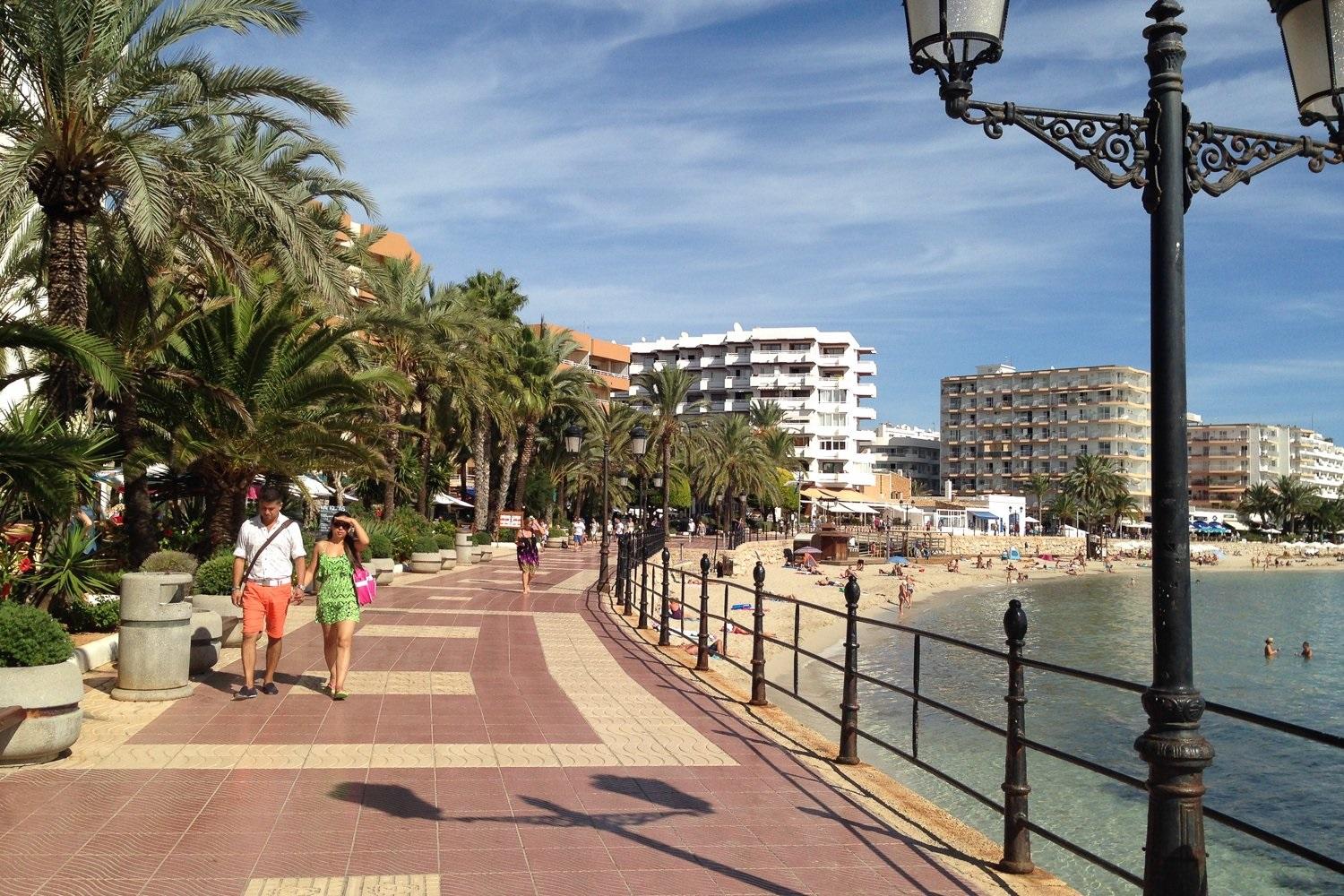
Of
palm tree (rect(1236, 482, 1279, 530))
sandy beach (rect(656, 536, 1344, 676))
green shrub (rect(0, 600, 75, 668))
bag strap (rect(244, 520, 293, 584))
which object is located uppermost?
palm tree (rect(1236, 482, 1279, 530))

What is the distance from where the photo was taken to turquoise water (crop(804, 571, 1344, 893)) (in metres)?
13.6

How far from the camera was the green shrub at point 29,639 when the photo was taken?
6.80m

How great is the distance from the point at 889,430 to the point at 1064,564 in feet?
205

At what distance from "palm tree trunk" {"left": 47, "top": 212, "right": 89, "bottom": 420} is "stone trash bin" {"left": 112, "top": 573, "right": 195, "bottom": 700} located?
4027mm

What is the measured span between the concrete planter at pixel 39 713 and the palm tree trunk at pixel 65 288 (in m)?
5.89

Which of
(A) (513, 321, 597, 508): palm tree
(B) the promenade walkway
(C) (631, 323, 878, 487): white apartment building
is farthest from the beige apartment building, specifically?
(B) the promenade walkway

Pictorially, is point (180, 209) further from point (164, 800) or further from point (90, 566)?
point (164, 800)

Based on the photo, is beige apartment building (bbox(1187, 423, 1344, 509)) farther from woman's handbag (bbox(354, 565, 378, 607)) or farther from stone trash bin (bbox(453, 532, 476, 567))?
woman's handbag (bbox(354, 565, 378, 607))

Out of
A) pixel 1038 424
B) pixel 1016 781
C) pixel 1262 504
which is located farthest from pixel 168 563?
pixel 1262 504

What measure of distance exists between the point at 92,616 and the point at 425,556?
14774mm

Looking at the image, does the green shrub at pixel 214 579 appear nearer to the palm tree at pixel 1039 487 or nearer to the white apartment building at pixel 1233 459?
the palm tree at pixel 1039 487

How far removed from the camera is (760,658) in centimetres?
1052

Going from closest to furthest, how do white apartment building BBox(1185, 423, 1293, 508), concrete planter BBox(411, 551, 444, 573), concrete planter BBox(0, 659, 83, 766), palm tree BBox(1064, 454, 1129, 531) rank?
concrete planter BBox(0, 659, 83, 766)
concrete planter BBox(411, 551, 444, 573)
palm tree BBox(1064, 454, 1129, 531)
white apartment building BBox(1185, 423, 1293, 508)

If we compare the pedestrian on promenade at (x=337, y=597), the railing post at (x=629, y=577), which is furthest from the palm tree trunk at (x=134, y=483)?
the railing post at (x=629, y=577)
